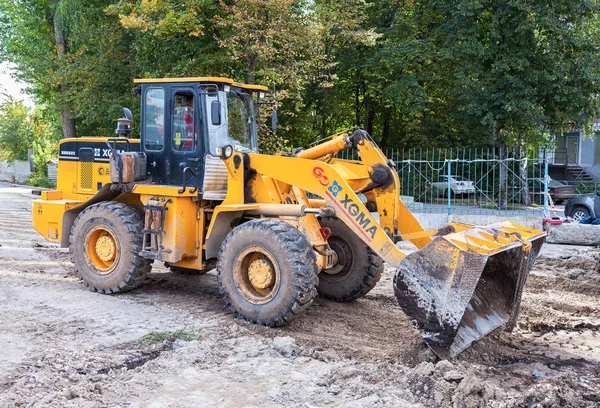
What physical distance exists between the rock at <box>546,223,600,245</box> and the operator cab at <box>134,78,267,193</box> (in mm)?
8808

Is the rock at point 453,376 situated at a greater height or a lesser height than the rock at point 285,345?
greater

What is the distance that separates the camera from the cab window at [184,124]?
7539 millimetres

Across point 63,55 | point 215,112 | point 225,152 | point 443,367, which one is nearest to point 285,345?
point 443,367

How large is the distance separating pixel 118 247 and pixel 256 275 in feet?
7.22

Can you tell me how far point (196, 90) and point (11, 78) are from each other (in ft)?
71.1

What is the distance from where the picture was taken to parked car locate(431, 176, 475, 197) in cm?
1617

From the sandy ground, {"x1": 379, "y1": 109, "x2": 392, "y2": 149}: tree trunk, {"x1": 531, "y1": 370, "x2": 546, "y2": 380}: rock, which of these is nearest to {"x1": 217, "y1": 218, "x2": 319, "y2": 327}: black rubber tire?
the sandy ground

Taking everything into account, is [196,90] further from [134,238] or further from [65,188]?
[65,188]

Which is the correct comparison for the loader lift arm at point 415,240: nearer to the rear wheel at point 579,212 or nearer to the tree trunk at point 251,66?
the tree trunk at point 251,66

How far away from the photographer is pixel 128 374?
16.8 ft

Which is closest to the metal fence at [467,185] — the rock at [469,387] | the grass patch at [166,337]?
the grass patch at [166,337]

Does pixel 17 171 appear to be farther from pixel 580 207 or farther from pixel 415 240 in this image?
pixel 415 240

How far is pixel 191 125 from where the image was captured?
298 inches

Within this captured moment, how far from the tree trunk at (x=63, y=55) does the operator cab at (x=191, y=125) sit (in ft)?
49.3
